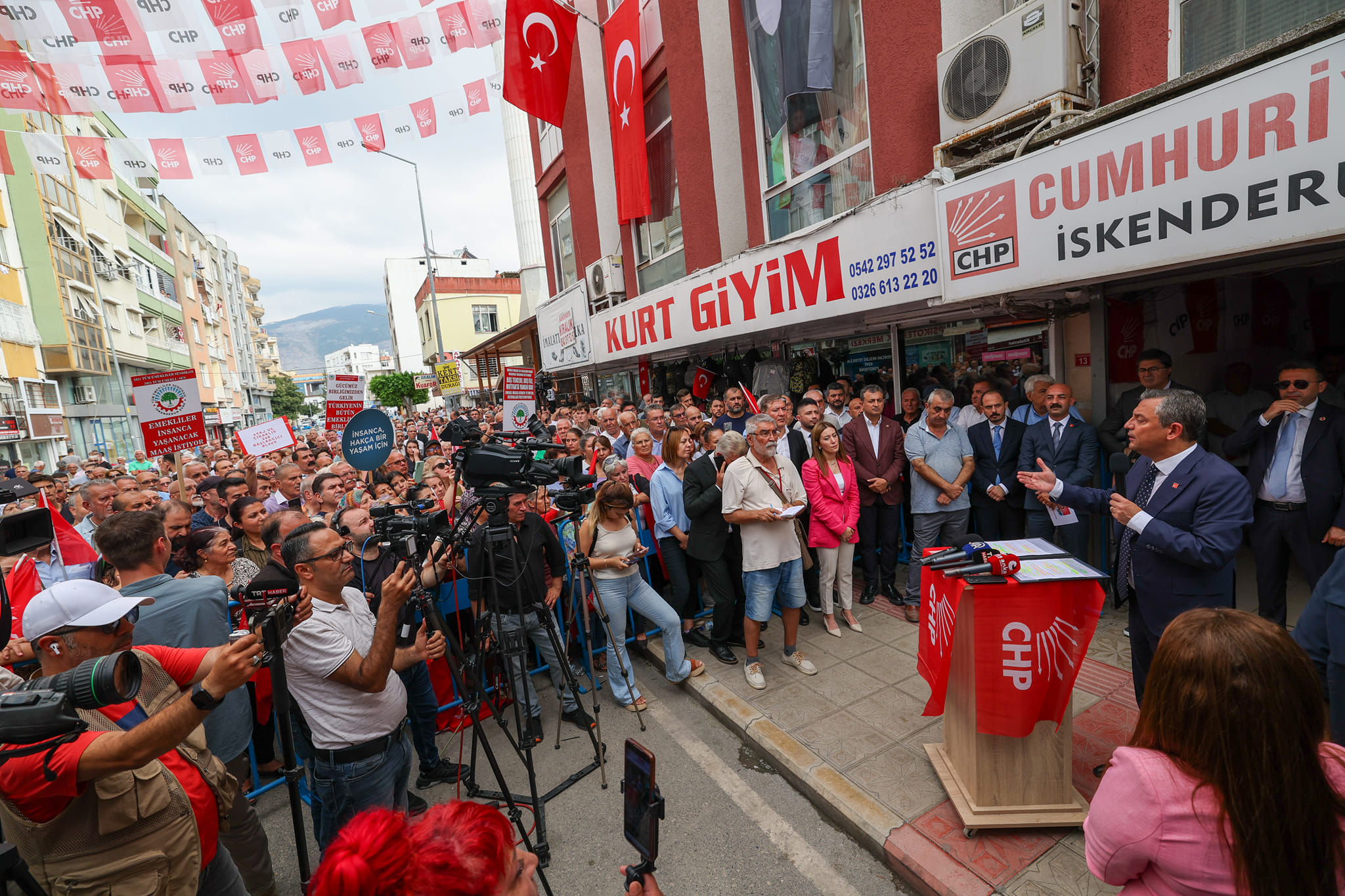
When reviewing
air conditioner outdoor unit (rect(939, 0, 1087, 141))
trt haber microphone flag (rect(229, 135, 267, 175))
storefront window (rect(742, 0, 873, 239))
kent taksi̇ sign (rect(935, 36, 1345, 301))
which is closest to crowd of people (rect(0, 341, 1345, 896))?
kent taksi̇ sign (rect(935, 36, 1345, 301))

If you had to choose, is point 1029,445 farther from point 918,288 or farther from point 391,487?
point 391,487

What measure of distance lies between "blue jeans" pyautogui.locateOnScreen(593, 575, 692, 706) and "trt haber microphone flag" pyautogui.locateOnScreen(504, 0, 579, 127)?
9.51m

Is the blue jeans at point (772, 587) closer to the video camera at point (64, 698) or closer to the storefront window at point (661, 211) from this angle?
the video camera at point (64, 698)

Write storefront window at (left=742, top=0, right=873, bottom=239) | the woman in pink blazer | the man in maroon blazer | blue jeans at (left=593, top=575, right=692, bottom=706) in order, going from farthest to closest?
1. storefront window at (left=742, top=0, right=873, bottom=239)
2. the man in maroon blazer
3. the woman in pink blazer
4. blue jeans at (left=593, top=575, right=692, bottom=706)

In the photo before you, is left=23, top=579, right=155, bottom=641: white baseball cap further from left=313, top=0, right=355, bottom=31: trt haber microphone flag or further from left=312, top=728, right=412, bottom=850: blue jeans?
left=313, top=0, right=355, bottom=31: trt haber microphone flag

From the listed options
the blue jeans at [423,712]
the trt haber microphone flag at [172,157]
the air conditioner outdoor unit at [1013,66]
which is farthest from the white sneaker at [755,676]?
the trt haber microphone flag at [172,157]

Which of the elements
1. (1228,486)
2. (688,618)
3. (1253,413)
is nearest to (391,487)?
(688,618)

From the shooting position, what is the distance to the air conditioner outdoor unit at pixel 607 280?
12.2 m

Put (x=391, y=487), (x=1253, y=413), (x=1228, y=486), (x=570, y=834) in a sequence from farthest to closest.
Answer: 1. (x=391, y=487)
2. (x=1253, y=413)
3. (x=570, y=834)
4. (x=1228, y=486)

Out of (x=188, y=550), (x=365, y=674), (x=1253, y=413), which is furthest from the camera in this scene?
(x=1253, y=413)

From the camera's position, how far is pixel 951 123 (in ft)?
17.5

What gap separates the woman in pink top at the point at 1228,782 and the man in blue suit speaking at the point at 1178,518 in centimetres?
164

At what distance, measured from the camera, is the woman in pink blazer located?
5035 millimetres

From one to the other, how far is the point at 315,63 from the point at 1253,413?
37.6 feet
